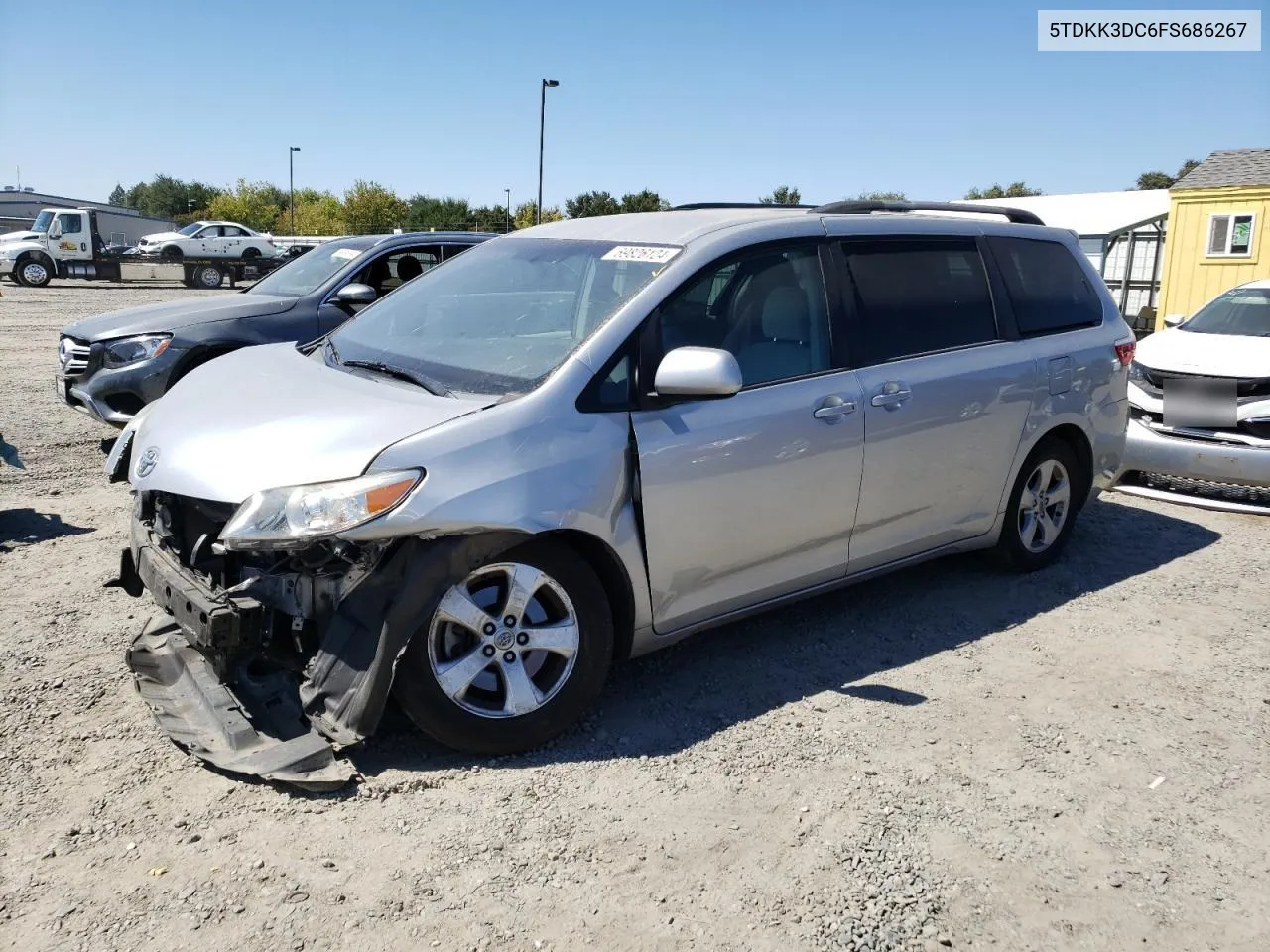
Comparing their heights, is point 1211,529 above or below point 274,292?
below

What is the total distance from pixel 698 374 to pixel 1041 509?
9.21 feet

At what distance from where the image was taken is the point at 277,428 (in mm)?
3498

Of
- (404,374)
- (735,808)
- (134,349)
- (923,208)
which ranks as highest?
(923,208)

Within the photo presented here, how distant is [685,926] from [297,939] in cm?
99

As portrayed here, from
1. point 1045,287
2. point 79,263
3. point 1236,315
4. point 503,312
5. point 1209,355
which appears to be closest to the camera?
point 503,312

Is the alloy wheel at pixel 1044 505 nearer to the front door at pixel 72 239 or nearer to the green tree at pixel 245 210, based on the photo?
the front door at pixel 72 239

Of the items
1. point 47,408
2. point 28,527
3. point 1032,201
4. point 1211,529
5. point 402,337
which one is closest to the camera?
point 402,337

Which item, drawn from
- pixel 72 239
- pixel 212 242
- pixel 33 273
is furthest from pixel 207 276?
pixel 212 242

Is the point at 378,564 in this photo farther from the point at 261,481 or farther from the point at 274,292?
the point at 274,292

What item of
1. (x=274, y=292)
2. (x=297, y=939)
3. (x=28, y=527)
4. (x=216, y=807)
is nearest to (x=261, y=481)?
(x=216, y=807)

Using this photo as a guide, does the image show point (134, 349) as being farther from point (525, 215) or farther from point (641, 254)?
point (525, 215)

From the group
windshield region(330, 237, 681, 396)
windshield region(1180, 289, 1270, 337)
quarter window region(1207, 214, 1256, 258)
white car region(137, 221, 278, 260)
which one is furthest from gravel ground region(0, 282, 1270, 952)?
white car region(137, 221, 278, 260)

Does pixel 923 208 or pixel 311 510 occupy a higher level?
pixel 923 208

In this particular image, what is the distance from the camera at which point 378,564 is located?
10.6 feet
